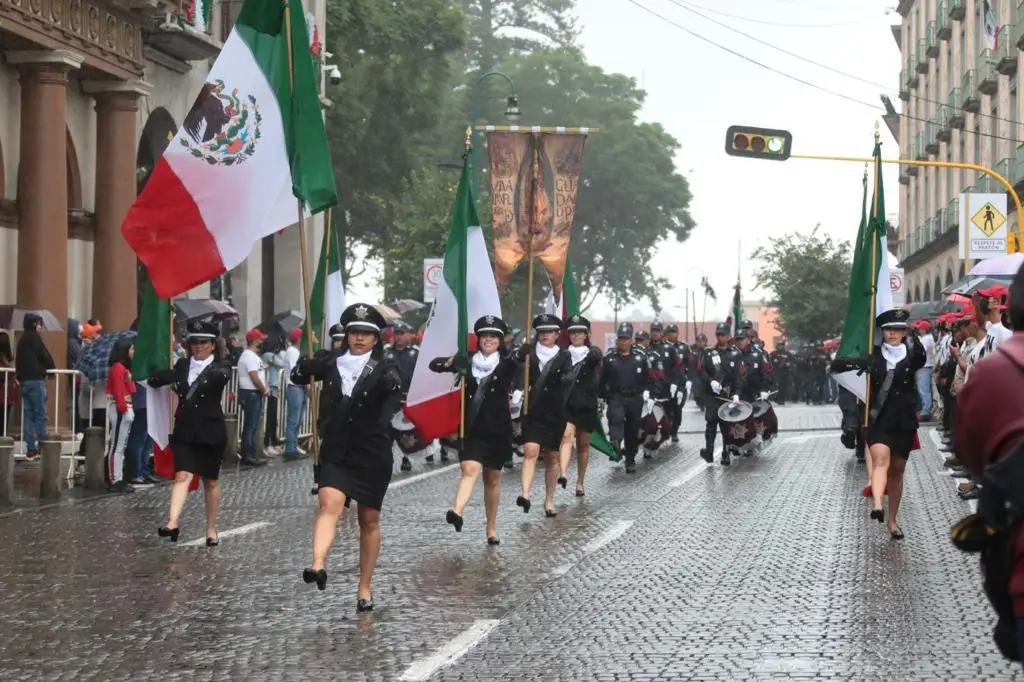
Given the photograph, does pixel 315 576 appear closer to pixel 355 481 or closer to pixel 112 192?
pixel 355 481

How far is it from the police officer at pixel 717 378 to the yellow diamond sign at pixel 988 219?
1242 centimetres

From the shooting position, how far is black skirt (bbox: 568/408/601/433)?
754 inches

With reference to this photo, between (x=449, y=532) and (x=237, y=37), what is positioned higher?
(x=237, y=37)

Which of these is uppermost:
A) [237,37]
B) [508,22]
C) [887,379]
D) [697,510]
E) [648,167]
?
[508,22]

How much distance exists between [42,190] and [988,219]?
61.3 feet

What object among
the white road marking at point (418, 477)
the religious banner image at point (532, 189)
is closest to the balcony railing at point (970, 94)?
the white road marking at point (418, 477)

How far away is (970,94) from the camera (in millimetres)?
58750

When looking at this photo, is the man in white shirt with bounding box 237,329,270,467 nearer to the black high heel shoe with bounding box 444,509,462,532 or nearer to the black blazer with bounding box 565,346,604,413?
the black blazer with bounding box 565,346,604,413

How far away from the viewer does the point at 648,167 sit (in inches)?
3492

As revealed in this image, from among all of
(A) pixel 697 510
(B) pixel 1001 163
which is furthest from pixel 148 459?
(B) pixel 1001 163

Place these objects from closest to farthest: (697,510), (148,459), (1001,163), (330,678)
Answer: (330,678), (697,510), (148,459), (1001,163)

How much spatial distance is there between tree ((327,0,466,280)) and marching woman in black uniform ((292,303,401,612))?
116 ft

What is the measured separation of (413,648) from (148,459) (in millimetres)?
11750

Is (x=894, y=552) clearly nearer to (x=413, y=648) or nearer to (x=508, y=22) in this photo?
(x=413, y=648)
